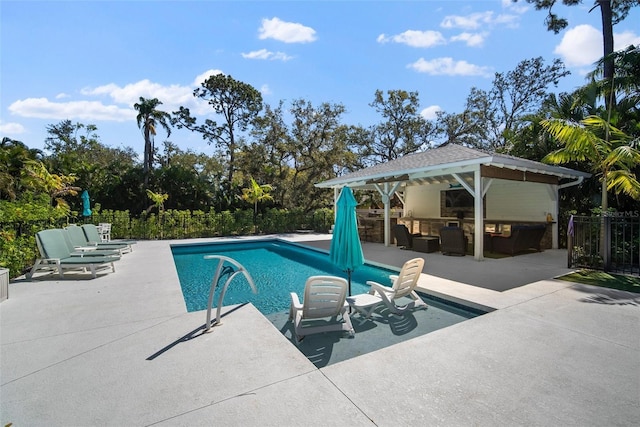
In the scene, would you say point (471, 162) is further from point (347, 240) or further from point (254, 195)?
point (254, 195)

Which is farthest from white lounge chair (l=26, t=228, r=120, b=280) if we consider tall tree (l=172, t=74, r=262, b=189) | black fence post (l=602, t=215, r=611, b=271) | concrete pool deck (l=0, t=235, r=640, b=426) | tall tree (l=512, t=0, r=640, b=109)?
tall tree (l=172, t=74, r=262, b=189)

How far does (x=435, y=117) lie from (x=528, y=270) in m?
22.1

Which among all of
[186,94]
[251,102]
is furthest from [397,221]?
[186,94]

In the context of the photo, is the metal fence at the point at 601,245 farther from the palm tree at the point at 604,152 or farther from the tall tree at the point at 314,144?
the tall tree at the point at 314,144

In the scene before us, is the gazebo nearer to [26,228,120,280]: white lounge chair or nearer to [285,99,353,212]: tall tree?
[285,99,353,212]: tall tree

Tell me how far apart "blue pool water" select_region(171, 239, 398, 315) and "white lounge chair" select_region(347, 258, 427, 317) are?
173 cm

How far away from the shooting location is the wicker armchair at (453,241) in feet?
34.5

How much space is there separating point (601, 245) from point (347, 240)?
25.1 feet

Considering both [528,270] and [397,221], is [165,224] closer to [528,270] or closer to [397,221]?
[397,221]

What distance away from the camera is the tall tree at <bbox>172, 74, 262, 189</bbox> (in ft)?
85.6

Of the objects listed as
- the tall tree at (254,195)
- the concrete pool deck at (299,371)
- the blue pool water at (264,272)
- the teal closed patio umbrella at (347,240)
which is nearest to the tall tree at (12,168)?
the blue pool water at (264,272)

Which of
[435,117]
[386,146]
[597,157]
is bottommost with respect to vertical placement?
[597,157]

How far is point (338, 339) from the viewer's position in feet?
15.3

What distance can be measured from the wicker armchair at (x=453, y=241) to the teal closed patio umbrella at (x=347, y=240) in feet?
18.9
